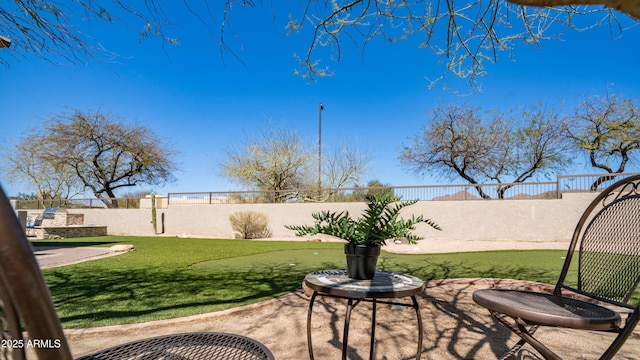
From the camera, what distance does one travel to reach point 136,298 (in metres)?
3.55

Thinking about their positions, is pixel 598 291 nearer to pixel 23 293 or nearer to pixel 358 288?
pixel 358 288

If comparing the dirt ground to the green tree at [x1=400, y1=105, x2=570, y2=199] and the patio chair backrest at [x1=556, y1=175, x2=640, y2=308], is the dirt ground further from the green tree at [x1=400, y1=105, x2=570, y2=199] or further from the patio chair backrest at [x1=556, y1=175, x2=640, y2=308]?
the green tree at [x1=400, y1=105, x2=570, y2=199]

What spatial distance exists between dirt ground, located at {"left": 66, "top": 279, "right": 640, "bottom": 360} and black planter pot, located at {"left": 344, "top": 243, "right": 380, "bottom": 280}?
75cm

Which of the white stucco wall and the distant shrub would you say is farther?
the distant shrub

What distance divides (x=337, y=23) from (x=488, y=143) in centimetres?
1494

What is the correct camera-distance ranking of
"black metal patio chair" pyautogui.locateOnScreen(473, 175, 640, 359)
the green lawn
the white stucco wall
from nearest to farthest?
"black metal patio chair" pyautogui.locateOnScreen(473, 175, 640, 359)
the green lawn
the white stucco wall

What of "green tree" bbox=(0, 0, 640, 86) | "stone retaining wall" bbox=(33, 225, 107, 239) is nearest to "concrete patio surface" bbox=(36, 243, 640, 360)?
"green tree" bbox=(0, 0, 640, 86)

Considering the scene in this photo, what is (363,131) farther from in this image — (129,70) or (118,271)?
(129,70)

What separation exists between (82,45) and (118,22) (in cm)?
30

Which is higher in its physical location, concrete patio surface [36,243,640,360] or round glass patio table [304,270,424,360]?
round glass patio table [304,270,424,360]

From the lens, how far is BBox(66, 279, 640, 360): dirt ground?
2264 mm

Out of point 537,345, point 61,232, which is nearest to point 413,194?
point 537,345

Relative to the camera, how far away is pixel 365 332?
2.62 m

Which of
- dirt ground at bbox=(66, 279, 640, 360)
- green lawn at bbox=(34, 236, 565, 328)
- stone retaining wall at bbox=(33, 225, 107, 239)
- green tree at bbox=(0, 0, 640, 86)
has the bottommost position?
stone retaining wall at bbox=(33, 225, 107, 239)
